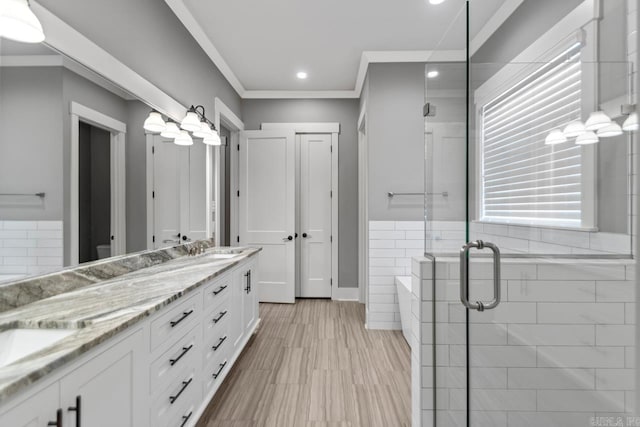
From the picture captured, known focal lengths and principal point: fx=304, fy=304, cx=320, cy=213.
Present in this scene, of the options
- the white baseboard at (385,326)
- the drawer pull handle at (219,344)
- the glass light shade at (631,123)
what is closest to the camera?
the glass light shade at (631,123)

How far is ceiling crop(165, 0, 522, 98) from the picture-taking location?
2.42m

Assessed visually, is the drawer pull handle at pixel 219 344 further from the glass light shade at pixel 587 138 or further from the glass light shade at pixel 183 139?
the glass light shade at pixel 587 138

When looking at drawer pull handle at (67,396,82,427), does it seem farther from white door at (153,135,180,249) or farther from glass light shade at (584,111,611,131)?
glass light shade at (584,111,611,131)

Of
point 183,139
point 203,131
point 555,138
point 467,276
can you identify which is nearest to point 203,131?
point 203,131

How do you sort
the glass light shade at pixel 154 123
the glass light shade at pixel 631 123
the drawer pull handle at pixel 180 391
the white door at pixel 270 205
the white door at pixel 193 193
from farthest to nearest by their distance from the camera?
the white door at pixel 270 205 → the white door at pixel 193 193 → the glass light shade at pixel 154 123 → the drawer pull handle at pixel 180 391 → the glass light shade at pixel 631 123

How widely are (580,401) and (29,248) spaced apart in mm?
2094

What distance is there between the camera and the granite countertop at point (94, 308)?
741 millimetres

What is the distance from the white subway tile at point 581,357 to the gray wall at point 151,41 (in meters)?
2.46

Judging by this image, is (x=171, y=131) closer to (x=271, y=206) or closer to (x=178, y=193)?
(x=178, y=193)

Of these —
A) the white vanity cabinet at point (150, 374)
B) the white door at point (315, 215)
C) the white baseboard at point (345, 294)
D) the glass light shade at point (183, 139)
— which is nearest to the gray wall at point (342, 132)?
the white baseboard at point (345, 294)

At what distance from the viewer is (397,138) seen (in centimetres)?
324

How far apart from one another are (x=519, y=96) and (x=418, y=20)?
1.91m

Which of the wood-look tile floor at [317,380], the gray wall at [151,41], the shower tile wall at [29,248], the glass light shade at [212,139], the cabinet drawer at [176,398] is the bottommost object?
the wood-look tile floor at [317,380]

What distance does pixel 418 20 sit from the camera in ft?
8.65
